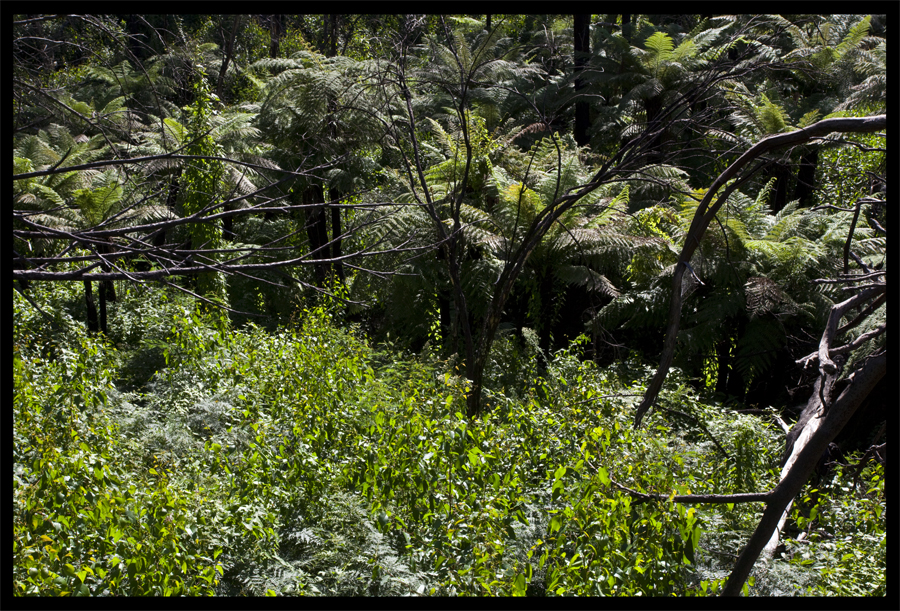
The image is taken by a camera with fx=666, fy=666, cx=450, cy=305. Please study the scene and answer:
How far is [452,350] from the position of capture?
6.72 meters

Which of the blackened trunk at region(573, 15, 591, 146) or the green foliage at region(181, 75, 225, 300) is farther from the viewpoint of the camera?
the blackened trunk at region(573, 15, 591, 146)

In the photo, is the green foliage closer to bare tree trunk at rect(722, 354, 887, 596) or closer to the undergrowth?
the undergrowth

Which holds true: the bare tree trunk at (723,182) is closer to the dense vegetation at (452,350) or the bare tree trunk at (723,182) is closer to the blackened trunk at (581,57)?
the dense vegetation at (452,350)

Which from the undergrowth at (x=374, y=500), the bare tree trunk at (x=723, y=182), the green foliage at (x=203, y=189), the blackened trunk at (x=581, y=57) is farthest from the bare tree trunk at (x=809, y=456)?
the blackened trunk at (x=581, y=57)

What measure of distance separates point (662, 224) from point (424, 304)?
9.03 ft

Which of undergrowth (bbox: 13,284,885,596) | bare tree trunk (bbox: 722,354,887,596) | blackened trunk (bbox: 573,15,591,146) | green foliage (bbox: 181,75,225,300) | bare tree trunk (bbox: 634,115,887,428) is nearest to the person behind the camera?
bare tree trunk (bbox: 634,115,887,428)

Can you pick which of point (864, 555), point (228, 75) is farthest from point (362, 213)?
point (228, 75)

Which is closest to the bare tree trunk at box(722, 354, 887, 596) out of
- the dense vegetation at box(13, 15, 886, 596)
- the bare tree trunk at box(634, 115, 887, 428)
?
the dense vegetation at box(13, 15, 886, 596)

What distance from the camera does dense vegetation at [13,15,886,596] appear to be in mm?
2285

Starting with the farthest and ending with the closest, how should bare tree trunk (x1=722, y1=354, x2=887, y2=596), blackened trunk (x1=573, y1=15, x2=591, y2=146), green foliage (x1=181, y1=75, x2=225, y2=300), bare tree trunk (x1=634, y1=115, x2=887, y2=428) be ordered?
1. blackened trunk (x1=573, y1=15, x2=591, y2=146)
2. green foliage (x1=181, y1=75, x2=225, y2=300)
3. bare tree trunk (x1=722, y1=354, x2=887, y2=596)
4. bare tree trunk (x1=634, y1=115, x2=887, y2=428)

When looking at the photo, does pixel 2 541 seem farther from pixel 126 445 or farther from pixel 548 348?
pixel 548 348

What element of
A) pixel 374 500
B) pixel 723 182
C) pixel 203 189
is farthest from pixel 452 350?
pixel 723 182

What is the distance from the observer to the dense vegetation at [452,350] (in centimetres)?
229

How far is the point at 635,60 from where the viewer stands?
30.9 feet
